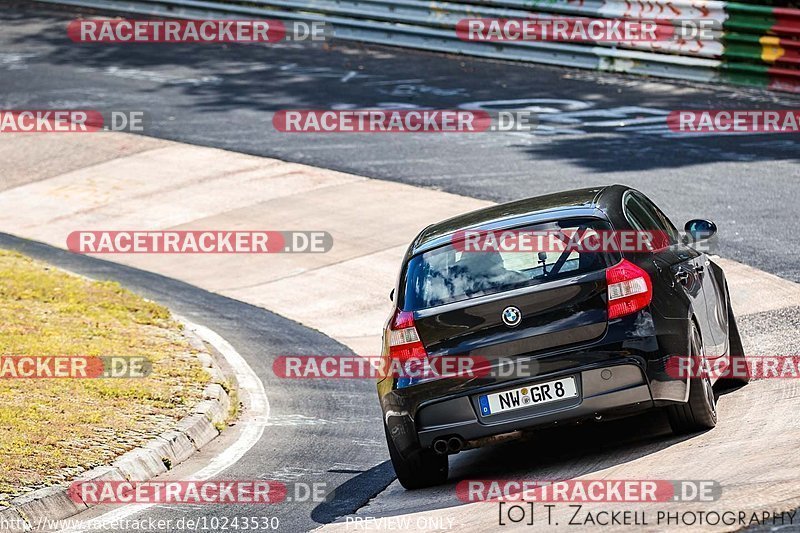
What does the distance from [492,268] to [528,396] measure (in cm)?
81

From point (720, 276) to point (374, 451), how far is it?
2771 mm

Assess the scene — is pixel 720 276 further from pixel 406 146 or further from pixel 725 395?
pixel 406 146

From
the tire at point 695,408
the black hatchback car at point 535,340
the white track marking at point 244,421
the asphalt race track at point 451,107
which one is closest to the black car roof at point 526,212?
the black hatchback car at point 535,340

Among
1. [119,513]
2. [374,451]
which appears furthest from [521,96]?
[119,513]

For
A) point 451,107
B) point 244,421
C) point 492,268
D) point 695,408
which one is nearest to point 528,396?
point 492,268

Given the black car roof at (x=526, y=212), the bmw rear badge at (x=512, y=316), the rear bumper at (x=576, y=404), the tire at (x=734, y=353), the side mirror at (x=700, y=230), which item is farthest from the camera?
the tire at (x=734, y=353)

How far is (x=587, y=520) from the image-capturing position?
6551 millimetres

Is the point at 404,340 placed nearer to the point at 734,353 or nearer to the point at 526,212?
the point at 526,212

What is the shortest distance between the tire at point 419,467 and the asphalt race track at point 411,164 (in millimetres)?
Answer: 86

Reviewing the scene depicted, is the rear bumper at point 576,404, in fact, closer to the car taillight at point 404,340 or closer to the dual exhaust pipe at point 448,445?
the dual exhaust pipe at point 448,445

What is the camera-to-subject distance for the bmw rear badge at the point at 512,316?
24.5 ft

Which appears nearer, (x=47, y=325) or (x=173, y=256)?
(x=47, y=325)

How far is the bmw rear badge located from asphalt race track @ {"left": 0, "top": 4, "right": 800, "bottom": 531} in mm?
952

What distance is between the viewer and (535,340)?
743 cm
